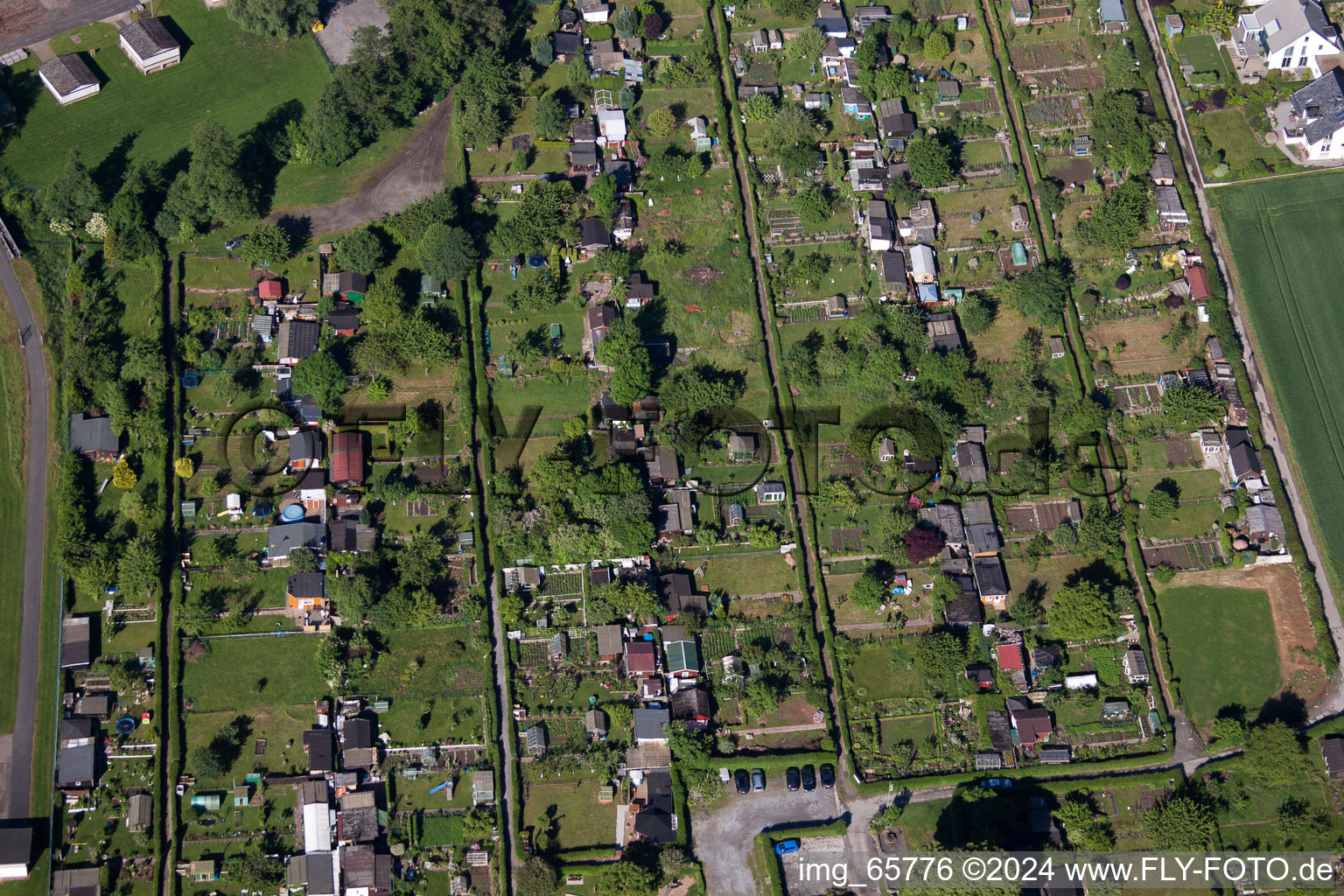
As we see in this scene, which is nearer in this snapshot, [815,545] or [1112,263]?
[815,545]

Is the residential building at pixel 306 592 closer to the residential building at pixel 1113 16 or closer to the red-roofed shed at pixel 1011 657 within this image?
the red-roofed shed at pixel 1011 657

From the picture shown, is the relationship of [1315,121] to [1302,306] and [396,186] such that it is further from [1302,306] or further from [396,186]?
[396,186]

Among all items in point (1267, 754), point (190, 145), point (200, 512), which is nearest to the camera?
point (1267, 754)

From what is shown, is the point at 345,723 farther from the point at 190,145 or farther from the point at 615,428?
the point at 190,145

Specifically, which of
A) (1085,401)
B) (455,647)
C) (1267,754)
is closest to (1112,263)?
(1085,401)

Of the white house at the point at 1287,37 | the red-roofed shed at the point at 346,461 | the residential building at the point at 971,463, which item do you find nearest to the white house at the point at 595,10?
the red-roofed shed at the point at 346,461

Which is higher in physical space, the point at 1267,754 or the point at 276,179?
the point at 276,179
